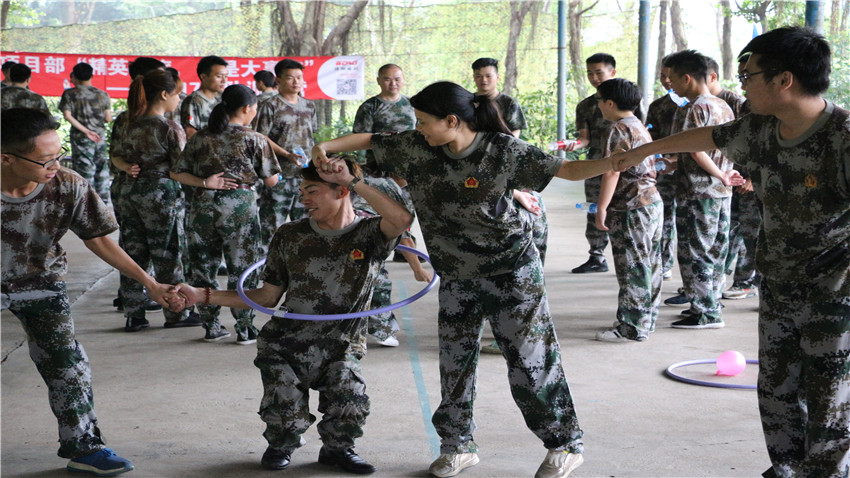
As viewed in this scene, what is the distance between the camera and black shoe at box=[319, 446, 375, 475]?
3.62m

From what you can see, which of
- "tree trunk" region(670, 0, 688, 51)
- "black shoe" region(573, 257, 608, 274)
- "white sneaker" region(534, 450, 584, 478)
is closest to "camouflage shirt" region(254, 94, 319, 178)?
"black shoe" region(573, 257, 608, 274)

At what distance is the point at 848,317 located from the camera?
2.93 meters

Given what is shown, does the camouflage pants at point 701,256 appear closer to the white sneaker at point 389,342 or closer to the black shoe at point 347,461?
the white sneaker at point 389,342

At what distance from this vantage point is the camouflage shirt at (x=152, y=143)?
19.8 ft

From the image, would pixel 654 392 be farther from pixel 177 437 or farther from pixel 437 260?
pixel 177 437

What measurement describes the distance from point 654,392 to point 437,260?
181cm

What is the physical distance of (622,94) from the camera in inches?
217

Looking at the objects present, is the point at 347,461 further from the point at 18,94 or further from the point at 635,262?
the point at 18,94

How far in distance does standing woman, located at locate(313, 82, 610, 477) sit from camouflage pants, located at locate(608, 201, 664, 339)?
232 cm

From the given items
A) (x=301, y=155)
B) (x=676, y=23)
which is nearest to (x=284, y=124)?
(x=301, y=155)

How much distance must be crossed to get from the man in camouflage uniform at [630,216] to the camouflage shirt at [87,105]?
7991mm

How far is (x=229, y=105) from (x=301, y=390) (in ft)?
8.31

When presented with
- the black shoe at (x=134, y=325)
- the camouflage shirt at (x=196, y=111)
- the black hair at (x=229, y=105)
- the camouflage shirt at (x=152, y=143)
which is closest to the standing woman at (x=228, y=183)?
the black hair at (x=229, y=105)

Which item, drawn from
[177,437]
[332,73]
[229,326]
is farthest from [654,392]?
[332,73]
